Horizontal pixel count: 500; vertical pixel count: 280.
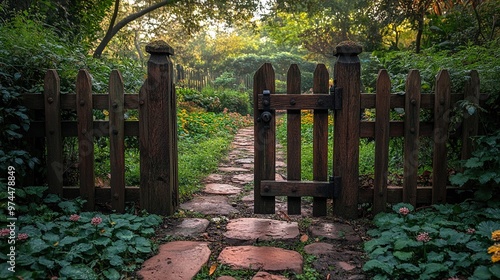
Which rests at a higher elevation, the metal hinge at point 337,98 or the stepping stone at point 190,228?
the metal hinge at point 337,98

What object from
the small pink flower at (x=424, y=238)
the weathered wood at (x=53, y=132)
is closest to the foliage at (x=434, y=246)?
the small pink flower at (x=424, y=238)

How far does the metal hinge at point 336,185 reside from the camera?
3152 millimetres

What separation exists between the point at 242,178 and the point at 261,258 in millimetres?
Result: 2363

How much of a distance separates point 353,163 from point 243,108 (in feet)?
40.9

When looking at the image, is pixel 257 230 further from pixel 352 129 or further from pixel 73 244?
pixel 73 244

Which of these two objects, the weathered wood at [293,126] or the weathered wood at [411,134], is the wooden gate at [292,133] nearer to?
the weathered wood at [293,126]

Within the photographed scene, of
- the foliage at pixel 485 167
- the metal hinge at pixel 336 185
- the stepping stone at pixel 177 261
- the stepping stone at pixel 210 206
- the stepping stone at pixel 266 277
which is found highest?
the foliage at pixel 485 167

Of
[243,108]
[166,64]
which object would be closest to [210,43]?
[243,108]

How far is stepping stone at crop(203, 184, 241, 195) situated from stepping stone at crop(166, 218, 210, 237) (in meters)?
0.94

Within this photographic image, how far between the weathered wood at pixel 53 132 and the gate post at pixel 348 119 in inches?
85.1

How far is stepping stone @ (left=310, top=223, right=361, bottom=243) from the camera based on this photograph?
2762 mm

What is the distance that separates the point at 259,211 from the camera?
3277 mm

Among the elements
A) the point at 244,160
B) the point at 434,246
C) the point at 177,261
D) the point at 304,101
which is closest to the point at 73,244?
A: the point at 177,261

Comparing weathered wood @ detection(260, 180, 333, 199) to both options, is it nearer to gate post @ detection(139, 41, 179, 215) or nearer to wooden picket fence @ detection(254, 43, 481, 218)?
wooden picket fence @ detection(254, 43, 481, 218)
